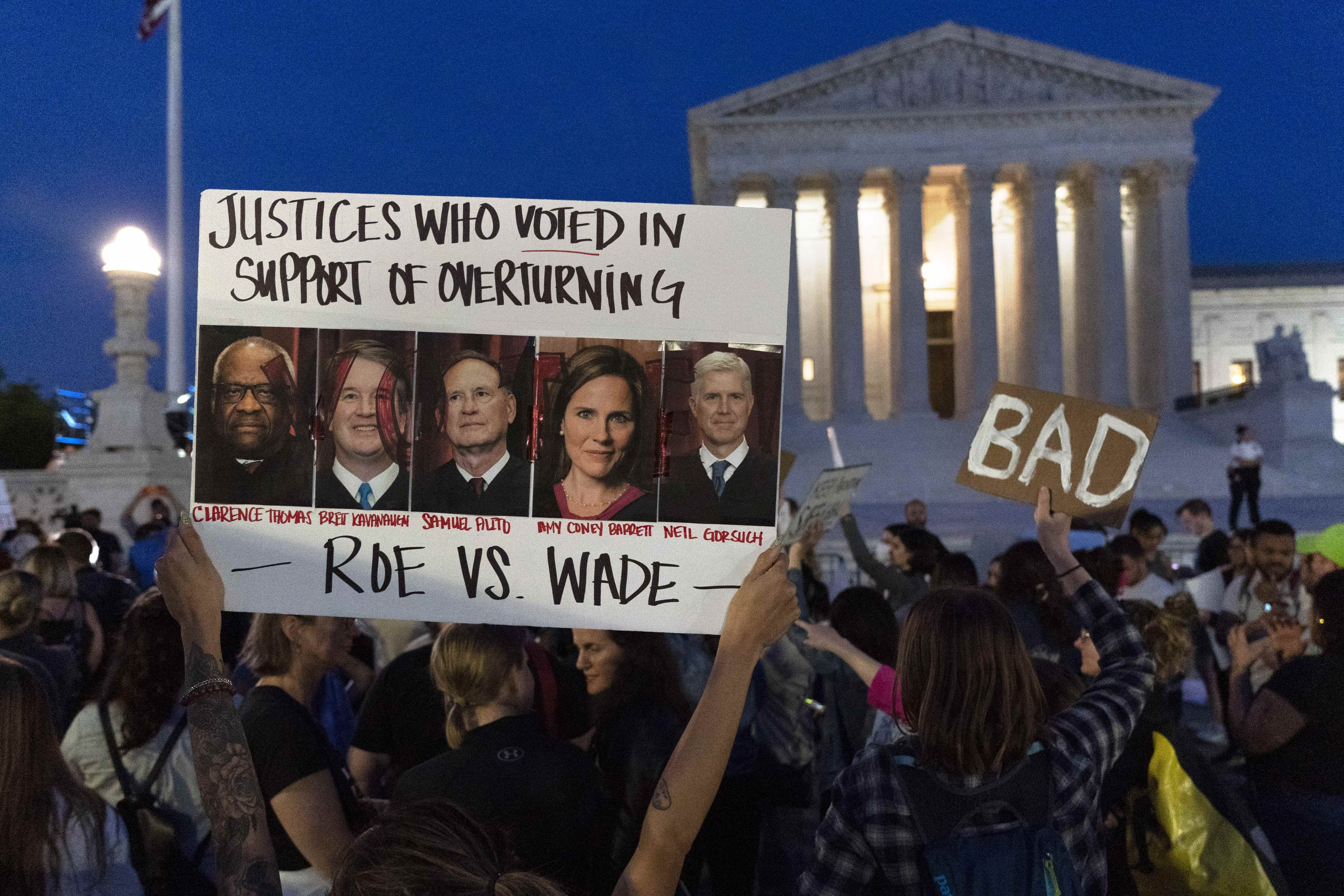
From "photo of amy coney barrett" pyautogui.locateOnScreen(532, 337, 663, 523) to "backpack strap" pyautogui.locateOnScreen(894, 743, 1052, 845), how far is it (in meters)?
0.82

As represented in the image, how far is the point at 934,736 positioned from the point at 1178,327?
138 feet

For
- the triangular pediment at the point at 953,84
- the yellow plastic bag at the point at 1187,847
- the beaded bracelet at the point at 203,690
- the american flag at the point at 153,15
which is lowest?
the yellow plastic bag at the point at 1187,847

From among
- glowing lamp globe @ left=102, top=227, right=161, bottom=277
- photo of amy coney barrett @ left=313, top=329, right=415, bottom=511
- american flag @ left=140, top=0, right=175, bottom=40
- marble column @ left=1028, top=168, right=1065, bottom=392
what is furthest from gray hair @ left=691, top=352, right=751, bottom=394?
marble column @ left=1028, top=168, right=1065, bottom=392

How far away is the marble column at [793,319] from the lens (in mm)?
39438

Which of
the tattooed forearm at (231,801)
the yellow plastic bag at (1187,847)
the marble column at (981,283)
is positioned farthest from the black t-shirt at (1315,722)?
the marble column at (981,283)

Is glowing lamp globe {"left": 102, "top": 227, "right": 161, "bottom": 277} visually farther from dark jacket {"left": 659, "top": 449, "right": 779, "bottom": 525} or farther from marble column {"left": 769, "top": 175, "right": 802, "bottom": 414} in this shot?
marble column {"left": 769, "top": 175, "right": 802, "bottom": 414}

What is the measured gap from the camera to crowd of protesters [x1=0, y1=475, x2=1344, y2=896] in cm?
225

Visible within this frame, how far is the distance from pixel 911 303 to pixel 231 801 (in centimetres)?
4012

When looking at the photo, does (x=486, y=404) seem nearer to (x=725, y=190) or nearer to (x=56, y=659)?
(x=56, y=659)

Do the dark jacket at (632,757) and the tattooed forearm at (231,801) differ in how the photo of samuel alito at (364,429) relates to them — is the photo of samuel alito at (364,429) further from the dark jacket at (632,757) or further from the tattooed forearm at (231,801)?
the dark jacket at (632,757)

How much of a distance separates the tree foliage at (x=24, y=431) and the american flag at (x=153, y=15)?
42.4 m

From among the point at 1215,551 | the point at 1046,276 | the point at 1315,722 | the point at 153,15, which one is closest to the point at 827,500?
the point at 1315,722

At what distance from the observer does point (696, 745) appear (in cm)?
223

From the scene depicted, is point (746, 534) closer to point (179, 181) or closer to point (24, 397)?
point (179, 181)
